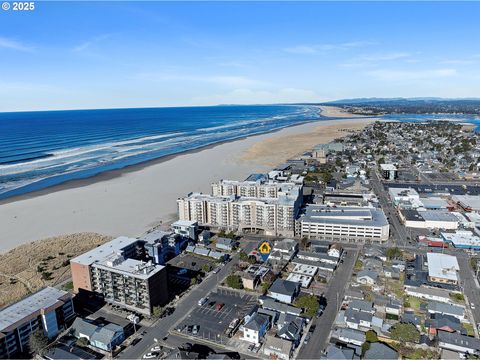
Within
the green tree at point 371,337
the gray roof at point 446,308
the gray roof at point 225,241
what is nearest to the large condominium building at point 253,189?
the gray roof at point 225,241

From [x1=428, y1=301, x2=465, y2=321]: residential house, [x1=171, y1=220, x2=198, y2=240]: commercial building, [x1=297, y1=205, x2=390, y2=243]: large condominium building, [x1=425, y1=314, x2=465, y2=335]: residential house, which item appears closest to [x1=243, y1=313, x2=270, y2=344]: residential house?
[x1=425, y1=314, x2=465, y2=335]: residential house

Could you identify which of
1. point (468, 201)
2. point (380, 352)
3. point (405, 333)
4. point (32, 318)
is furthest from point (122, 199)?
point (468, 201)

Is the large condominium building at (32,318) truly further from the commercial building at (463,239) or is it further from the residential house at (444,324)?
the commercial building at (463,239)

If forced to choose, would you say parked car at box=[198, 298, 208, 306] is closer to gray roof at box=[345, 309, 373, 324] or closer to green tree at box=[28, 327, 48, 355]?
green tree at box=[28, 327, 48, 355]

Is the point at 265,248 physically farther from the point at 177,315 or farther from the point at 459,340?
the point at 459,340

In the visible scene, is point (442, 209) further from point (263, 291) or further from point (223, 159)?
point (223, 159)

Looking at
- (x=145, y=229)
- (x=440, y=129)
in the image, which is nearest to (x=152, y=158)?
(x=145, y=229)
